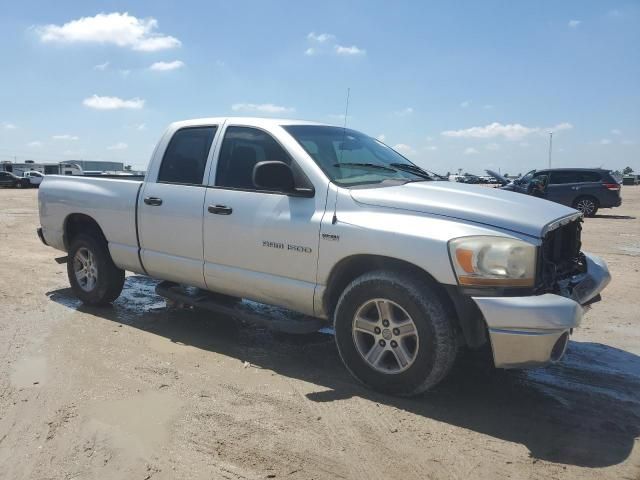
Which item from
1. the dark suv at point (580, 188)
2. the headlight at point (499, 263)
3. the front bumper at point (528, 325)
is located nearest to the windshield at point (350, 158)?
the headlight at point (499, 263)

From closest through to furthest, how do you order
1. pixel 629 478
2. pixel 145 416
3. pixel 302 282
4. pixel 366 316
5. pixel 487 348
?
pixel 629 478 → pixel 145 416 → pixel 366 316 → pixel 302 282 → pixel 487 348

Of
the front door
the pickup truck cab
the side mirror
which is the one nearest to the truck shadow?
the pickup truck cab

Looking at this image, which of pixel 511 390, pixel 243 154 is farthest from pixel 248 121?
pixel 511 390

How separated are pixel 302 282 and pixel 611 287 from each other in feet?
17.1

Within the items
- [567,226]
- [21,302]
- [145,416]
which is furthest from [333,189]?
[21,302]

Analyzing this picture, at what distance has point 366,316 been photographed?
3871 millimetres

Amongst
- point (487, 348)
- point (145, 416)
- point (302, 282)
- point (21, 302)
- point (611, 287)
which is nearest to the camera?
point (145, 416)

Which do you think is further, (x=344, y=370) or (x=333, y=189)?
(x=344, y=370)

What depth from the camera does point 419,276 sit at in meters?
3.67

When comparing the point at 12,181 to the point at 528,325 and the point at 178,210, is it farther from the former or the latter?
the point at 528,325

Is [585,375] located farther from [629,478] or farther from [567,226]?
[629,478]

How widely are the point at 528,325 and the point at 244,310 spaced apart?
2.48m

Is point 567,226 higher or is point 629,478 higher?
point 567,226

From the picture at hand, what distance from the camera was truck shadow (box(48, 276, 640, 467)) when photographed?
3293 millimetres
